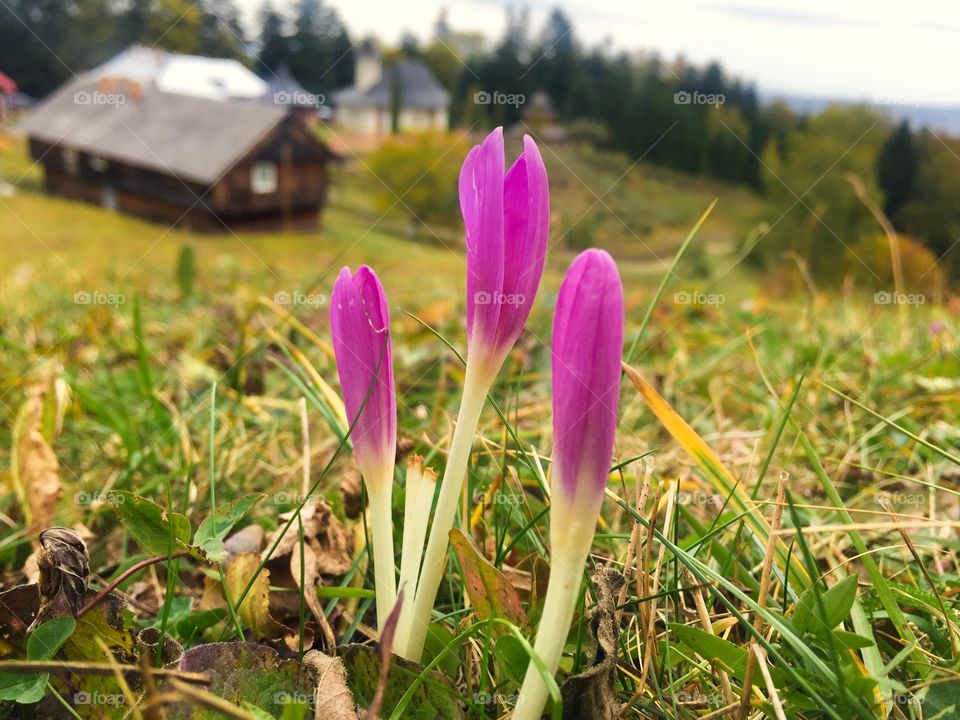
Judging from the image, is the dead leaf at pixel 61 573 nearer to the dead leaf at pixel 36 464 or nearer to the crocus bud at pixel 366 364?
the crocus bud at pixel 366 364

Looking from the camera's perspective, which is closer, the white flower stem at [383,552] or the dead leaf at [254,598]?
the white flower stem at [383,552]

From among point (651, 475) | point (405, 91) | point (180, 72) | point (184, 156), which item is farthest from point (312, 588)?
point (405, 91)

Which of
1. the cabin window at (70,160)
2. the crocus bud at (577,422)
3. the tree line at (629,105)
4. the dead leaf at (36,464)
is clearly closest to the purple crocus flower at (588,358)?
the crocus bud at (577,422)

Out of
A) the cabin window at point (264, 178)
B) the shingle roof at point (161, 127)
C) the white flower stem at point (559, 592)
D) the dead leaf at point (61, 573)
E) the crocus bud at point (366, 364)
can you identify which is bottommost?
the cabin window at point (264, 178)

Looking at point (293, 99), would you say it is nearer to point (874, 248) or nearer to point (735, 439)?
point (735, 439)

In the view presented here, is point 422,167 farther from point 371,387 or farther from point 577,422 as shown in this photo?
point 577,422

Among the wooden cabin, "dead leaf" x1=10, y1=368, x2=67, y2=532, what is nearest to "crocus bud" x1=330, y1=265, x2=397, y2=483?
"dead leaf" x1=10, y1=368, x2=67, y2=532

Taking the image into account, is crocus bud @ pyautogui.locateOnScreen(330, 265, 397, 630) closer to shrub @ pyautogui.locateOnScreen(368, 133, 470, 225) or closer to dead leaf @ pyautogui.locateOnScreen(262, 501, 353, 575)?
dead leaf @ pyautogui.locateOnScreen(262, 501, 353, 575)
